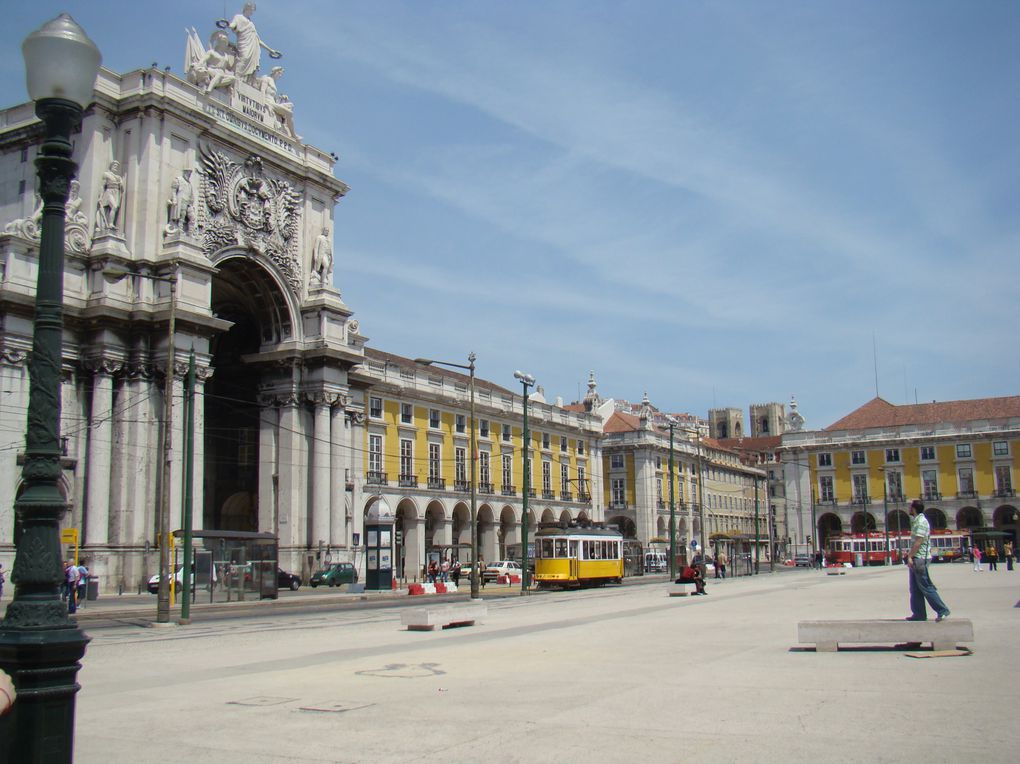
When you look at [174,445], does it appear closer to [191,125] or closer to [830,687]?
[191,125]

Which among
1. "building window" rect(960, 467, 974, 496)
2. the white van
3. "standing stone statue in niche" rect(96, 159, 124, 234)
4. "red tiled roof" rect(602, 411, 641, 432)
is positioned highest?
"standing stone statue in niche" rect(96, 159, 124, 234)

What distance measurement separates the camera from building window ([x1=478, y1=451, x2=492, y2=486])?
2778 inches

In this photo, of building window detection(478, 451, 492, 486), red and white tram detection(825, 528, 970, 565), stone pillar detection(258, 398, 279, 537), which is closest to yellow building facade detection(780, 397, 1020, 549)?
red and white tram detection(825, 528, 970, 565)

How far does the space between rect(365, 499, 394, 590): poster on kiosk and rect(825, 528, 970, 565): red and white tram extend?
50413mm

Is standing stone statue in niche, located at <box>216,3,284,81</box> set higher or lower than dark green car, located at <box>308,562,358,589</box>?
higher

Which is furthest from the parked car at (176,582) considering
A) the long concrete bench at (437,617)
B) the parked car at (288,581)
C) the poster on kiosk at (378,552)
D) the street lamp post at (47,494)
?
the street lamp post at (47,494)

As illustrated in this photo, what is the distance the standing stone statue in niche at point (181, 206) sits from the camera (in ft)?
140

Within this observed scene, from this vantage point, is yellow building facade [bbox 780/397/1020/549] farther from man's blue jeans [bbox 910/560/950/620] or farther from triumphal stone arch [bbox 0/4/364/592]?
man's blue jeans [bbox 910/560/950/620]

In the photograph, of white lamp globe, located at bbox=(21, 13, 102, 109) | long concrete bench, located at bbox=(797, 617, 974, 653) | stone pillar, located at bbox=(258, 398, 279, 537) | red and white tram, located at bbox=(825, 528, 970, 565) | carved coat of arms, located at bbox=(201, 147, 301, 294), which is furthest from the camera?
red and white tram, located at bbox=(825, 528, 970, 565)

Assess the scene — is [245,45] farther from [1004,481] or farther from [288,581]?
[1004,481]

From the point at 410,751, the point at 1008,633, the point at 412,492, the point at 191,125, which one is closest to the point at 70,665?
the point at 410,751

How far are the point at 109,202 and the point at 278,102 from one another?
529 inches

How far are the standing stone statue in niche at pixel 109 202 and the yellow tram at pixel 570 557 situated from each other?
23.0m

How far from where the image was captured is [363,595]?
1606 inches
